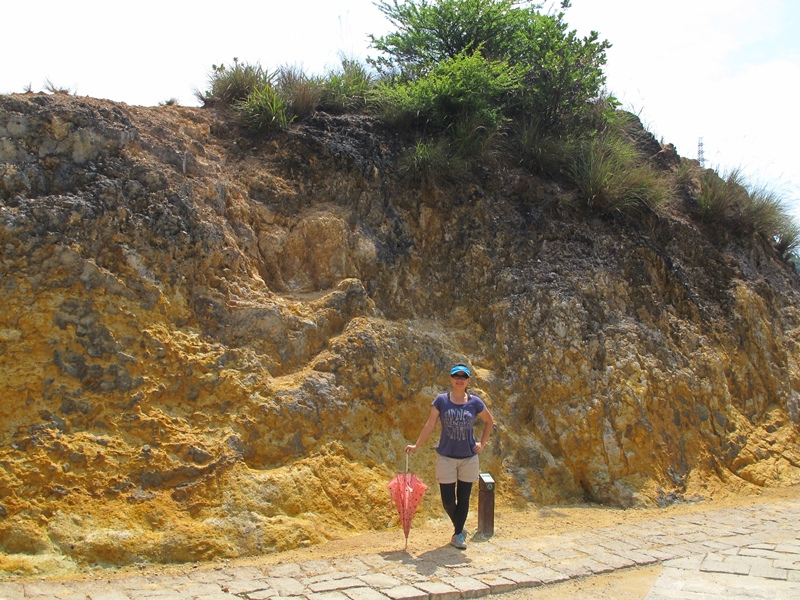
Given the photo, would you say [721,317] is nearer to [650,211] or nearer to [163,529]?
[650,211]

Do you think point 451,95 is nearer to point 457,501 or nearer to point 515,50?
point 515,50

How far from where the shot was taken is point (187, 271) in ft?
20.5

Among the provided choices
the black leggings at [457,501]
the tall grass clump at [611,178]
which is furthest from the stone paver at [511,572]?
the tall grass clump at [611,178]

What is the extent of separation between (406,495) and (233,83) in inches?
221

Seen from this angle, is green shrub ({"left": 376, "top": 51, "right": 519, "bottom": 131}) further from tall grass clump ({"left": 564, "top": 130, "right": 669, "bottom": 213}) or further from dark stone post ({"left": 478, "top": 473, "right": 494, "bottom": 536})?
dark stone post ({"left": 478, "top": 473, "right": 494, "bottom": 536})

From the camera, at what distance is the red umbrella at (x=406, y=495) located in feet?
17.5

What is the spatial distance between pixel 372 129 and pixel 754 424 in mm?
6079

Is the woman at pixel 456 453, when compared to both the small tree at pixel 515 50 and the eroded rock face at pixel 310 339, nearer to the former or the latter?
the eroded rock face at pixel 310 339

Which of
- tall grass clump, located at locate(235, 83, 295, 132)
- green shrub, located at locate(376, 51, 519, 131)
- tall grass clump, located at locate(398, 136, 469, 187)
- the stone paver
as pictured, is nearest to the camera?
the stone paver

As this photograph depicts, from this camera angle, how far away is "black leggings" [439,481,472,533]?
17.8ft

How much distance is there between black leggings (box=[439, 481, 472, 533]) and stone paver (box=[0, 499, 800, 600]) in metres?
0.22

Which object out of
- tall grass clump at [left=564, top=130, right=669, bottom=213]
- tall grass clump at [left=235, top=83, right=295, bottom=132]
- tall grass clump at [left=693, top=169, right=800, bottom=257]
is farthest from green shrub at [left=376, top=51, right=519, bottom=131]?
tall grass clump at [left=693, top=169, right=800, bottom=257]

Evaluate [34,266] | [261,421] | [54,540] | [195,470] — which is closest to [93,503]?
[54,540]

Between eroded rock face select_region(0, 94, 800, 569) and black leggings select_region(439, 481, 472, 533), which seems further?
black leggings select_region(439, 481, 472, 533)
